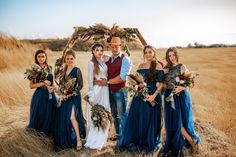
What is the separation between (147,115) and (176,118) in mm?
553

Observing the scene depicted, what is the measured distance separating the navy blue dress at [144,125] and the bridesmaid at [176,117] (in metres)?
0.21

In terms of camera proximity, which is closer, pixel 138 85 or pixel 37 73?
pixel 138 85

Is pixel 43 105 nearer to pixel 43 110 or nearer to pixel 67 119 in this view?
pixel 43 110

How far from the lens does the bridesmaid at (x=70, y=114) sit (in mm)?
7020

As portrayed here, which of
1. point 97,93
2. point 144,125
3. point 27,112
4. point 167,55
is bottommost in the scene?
point 27,112

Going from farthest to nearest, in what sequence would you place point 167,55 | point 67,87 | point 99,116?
point 99,116 → point 67,87 → point 167,55

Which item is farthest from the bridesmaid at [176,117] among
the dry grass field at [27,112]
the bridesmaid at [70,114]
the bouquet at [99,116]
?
the bridesmaid at [70,114]

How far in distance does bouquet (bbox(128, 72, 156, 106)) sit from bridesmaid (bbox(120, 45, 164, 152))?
3.5 inches

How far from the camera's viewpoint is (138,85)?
665 cm

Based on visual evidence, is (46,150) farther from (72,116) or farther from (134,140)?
(134,140)

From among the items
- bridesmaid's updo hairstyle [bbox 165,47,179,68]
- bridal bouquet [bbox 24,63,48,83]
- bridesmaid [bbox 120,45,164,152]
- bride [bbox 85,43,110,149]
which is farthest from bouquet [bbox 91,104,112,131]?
bridesmaid's updo hairstyle [bbox 165,47,179,68]

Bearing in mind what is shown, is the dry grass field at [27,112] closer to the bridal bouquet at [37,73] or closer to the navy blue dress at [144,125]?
the navy blue dress at [144,125]

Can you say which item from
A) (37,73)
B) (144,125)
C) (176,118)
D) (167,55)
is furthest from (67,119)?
(167,55)

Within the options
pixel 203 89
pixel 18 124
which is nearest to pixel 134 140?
pixel 18 124
